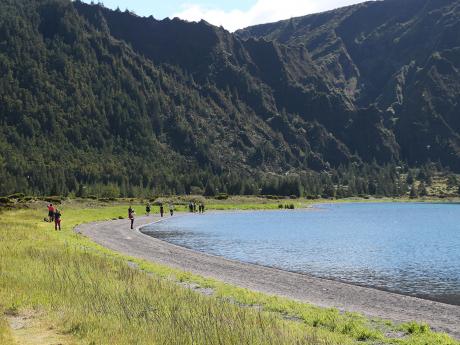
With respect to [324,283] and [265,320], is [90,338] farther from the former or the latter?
[324,283]

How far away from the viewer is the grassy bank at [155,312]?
53.8ft

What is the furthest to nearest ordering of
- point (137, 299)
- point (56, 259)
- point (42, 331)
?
point (56, 259) < point (137, 299) < point (42, 331)

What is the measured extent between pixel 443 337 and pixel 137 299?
474 inches

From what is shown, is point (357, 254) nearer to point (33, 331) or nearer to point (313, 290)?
point (313, 290)

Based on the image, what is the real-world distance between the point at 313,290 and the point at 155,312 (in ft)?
48.5

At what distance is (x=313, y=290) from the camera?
106 feet

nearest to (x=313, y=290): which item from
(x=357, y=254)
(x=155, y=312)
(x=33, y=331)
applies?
(x=155, y=312)

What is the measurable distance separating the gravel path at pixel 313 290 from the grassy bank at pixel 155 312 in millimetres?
2587

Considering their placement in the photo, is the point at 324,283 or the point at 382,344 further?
the point at 324,283

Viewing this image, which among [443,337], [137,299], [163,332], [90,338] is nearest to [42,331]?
[90,338]

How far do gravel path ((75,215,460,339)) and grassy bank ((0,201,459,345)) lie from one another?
259 cm

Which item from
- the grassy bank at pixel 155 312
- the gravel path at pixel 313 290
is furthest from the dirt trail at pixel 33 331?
the gravel path at pixel 313 290

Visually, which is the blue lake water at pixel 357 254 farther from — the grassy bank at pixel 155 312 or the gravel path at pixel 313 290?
the grassy bank at pixel 155 312

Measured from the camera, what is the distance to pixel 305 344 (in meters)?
15.6
